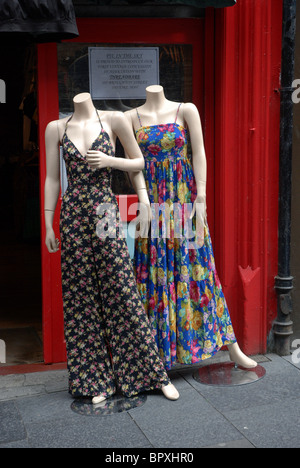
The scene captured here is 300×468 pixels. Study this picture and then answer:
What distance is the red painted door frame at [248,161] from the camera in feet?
13.2

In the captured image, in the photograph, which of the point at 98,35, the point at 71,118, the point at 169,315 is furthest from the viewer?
the point at 98,35

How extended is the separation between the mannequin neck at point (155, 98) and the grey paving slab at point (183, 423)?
177 centimetres

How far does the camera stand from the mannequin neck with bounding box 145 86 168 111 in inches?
141

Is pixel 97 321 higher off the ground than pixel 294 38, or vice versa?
pixel 294 38

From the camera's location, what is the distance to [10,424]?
3.24 metres

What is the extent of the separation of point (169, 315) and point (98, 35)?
1.93 metres

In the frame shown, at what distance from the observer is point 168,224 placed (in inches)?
145

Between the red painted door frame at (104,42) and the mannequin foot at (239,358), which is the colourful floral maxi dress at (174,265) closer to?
the mannequin foot at (239,358)

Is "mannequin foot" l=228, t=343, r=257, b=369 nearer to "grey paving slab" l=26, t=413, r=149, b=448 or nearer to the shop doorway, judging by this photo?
"grey paving slab" l=26, t=413, r=149, b=448

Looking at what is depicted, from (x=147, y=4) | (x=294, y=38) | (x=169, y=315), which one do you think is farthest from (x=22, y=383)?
(x=294, y=38)

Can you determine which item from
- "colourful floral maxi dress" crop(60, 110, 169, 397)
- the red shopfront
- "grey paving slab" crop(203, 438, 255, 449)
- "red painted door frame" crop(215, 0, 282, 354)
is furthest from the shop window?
"grey paving slab" crop(203, 438, 255, 449)

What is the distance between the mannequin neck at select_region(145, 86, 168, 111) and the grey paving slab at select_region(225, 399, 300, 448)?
1.86m
